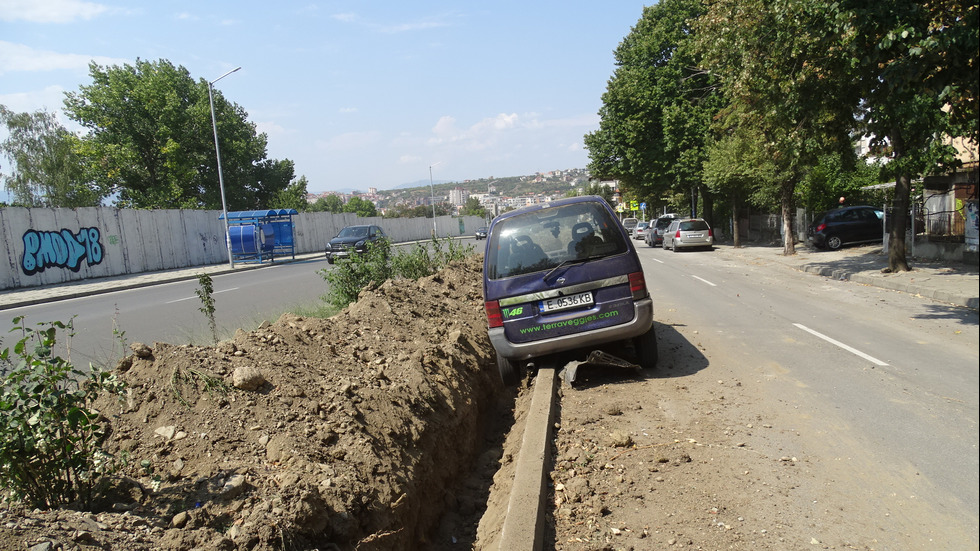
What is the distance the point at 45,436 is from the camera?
9.69 ft

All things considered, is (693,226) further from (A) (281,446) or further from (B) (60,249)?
(A) (281,446)

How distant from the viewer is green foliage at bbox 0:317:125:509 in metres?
2.88

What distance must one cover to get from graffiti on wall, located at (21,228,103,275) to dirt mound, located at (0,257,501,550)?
21.9 metres

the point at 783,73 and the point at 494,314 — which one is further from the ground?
the point at 783,73

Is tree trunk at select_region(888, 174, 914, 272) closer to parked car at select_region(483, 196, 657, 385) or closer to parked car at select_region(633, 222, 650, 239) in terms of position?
parked car at select_region(483, 196, 657, 385)

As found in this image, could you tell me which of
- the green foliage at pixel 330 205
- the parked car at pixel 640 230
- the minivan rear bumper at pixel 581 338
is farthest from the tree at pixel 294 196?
the minivan rear bumper at pixel 581 338

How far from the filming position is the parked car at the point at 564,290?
21.1 ft

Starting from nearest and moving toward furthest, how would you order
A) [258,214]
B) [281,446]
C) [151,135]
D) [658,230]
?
1. [281,446]
2. [258,214]
3. [658,230]
4. [151,135]

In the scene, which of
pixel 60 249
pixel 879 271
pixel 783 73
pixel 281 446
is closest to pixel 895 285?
pixel 879 271

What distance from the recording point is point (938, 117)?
10219 millimetres

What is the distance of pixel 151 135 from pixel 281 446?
164ft

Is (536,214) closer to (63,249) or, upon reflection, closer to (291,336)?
(291,336)

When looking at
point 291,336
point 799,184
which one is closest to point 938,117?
point 291,336

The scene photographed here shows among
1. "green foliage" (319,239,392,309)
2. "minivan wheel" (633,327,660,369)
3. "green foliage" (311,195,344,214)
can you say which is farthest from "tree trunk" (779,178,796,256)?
"green foliage" (311,195,344,214)
